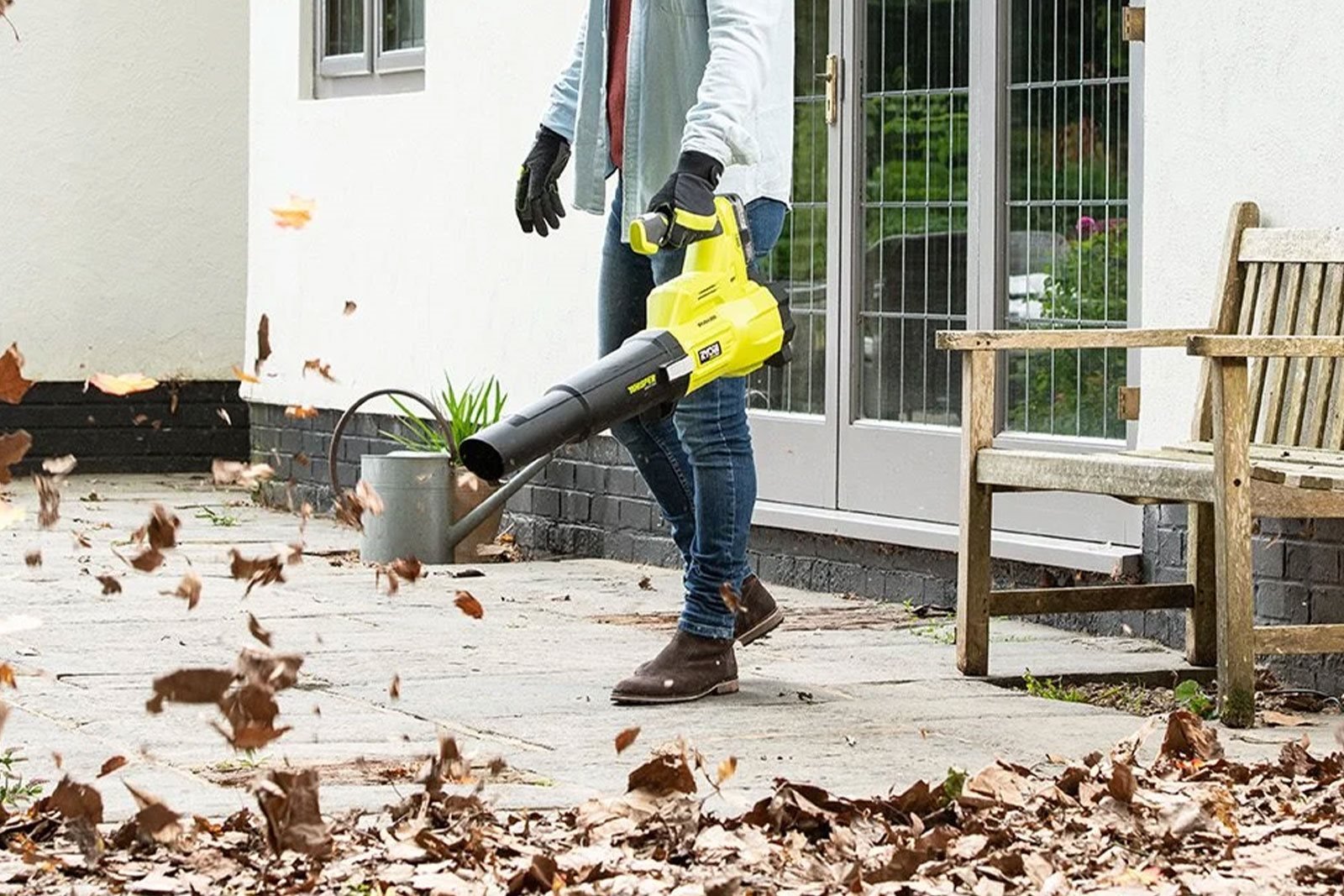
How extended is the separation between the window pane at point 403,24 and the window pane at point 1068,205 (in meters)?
3.68

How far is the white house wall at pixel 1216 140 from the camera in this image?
561 centimetres

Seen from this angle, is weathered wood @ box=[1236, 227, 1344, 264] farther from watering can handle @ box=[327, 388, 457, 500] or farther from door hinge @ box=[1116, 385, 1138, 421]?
watering can handle @ box=[327, 388, 457, 500]

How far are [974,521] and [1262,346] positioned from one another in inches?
39.2

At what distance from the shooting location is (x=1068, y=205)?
6.57 m

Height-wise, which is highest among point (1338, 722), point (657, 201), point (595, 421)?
point (657, 201)

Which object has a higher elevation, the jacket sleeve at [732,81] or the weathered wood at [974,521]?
the jacket sleeve at [732,81]

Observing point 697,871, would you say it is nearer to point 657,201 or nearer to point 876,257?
point 657,201

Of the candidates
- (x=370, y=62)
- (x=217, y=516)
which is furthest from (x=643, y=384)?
(x=370, y=62)

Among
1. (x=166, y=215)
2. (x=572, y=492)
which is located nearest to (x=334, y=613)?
(x=572, y=492)

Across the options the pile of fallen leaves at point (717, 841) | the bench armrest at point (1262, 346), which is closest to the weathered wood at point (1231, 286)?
the bench armrest at point (1262, 346)

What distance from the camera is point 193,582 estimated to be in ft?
13.7

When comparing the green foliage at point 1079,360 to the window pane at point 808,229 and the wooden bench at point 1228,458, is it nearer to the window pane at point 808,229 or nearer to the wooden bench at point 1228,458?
the wooden bench at point 1228,458

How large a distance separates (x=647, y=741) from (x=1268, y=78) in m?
2.33

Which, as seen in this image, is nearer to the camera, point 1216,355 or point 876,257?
point 1216,355
